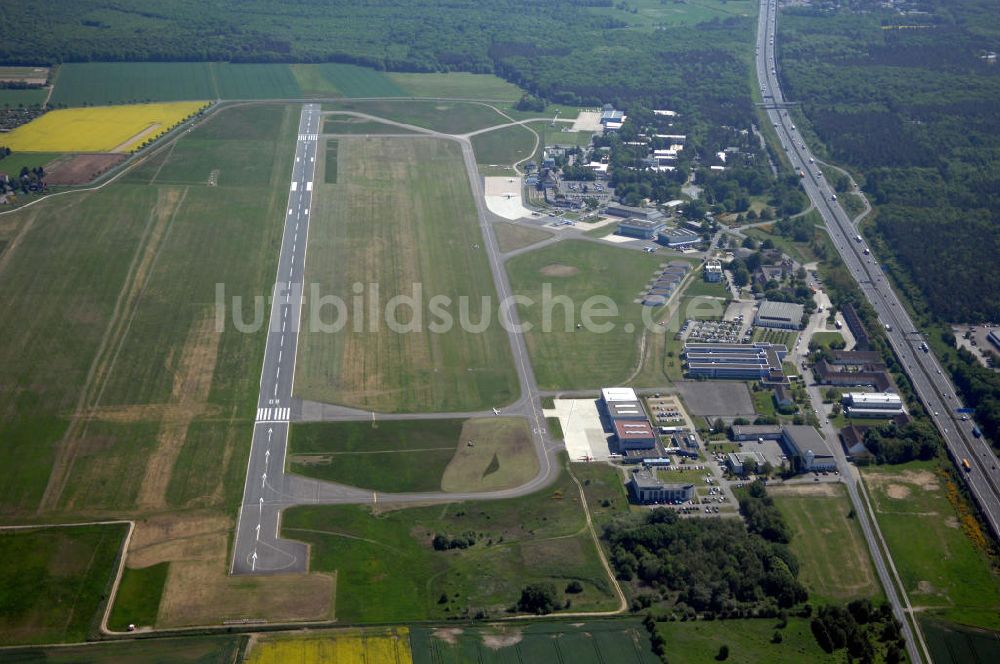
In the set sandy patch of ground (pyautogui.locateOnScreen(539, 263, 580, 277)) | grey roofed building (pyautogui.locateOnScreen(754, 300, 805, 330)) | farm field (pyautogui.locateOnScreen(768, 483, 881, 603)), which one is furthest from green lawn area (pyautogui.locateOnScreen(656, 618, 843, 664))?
sandy patch of ground (pyautogui.locateOnScreen(539, 263, 580, 277))

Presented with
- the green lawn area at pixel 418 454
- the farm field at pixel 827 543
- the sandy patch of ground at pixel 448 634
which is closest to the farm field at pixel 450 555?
the sandy patch of ground at pixel 448 634

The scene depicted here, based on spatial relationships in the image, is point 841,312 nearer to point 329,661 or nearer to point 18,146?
point 329,661

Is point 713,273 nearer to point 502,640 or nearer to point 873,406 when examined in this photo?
point 873,406

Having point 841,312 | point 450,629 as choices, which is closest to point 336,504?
Result: point 450,629

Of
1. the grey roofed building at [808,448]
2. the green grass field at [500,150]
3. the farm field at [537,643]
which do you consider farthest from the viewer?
the green grass field at [500,150]

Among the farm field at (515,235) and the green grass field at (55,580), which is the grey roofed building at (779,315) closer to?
the farm field at (515,235)

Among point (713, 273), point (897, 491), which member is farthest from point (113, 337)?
point (897, 491)

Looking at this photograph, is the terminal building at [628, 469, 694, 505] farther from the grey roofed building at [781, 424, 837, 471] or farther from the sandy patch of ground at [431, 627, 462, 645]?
the sandy patch of ground at [431, 627, 462, 645]
